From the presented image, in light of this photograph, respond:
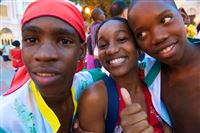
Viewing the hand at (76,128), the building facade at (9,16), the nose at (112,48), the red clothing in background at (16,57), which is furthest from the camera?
the building facade at (9,16)

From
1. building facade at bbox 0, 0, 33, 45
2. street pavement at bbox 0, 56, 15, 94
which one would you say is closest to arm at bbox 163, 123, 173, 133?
street pavement at bbox 0, 56, 15, 94

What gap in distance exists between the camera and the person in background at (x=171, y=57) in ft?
5.95

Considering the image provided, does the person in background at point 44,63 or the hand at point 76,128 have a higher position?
the person in background at point 44,63

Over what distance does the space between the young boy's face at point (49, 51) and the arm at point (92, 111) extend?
27cm

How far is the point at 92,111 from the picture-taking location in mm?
1787

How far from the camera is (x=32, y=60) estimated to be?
59.9 inches

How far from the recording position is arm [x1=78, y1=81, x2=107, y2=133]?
179cm

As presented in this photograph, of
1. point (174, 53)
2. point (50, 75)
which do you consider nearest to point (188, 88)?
point (174, 53)

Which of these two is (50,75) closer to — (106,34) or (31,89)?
(31,89)

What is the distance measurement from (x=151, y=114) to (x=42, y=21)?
978 millimetres

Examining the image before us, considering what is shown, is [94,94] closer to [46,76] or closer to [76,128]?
[76,128]

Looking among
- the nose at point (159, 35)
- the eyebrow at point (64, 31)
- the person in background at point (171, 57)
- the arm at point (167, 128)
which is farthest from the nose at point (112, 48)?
the arm at point (167, 128)

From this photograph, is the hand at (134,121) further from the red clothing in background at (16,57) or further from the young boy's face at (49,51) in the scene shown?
the red clothing in background at (16,57)

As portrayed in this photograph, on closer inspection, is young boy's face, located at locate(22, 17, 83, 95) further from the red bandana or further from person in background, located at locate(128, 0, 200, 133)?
person in background, located at locate(128, 0, 200, 133)
